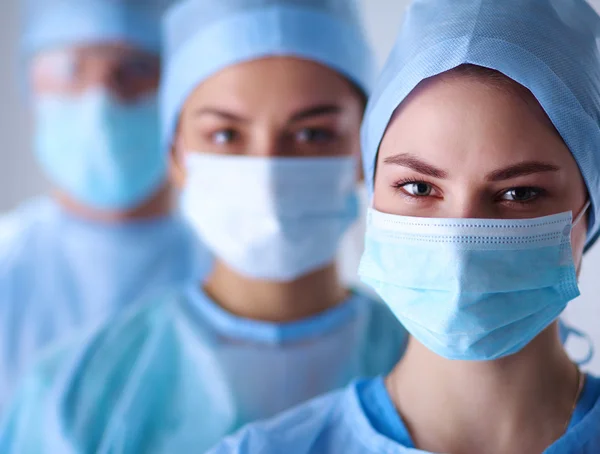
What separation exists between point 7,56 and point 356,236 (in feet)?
8.32

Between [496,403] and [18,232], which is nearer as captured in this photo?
[496,403]

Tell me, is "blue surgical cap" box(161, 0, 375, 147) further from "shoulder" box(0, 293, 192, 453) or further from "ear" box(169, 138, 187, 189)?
"shoulder" box(0, 293, 192, 453)

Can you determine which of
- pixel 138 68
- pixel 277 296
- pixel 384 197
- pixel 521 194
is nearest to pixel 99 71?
pixel 138 68

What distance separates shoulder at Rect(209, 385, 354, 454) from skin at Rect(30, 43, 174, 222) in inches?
64.7

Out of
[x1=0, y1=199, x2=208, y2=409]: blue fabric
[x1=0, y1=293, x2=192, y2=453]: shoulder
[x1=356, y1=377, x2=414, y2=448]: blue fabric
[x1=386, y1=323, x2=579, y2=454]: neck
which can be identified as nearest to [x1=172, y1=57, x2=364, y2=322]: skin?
[x1=0, y1=293, x2=192, y2=453]: shoulder

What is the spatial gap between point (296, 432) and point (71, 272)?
65.5 inches

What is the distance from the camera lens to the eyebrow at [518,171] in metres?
1.30

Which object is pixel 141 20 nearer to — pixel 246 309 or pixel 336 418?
pixel 246 309

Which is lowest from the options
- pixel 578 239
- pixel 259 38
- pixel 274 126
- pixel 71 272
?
pixel 71 272

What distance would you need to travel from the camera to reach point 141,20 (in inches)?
113

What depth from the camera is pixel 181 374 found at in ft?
6.55

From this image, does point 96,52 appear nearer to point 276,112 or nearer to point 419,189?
point 276,112

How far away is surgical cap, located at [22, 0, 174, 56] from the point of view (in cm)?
281

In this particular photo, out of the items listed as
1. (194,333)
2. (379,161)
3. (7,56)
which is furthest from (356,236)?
(7,56)
